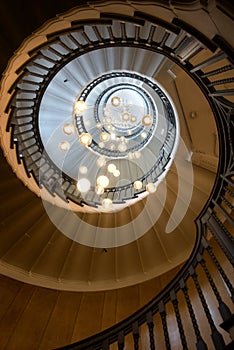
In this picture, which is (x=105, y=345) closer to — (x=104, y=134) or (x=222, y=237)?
(x=222, y=237)

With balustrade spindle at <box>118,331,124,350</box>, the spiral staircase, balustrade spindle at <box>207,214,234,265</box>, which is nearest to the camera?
balustrade spindle at <box>207,214,234,265</box>

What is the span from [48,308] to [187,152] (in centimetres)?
397

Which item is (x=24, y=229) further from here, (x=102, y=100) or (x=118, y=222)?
(x=102, y=100)

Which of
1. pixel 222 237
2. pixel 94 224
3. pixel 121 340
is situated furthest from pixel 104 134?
pixel 121 340

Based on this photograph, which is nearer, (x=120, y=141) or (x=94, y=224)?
(x=94, y=224)

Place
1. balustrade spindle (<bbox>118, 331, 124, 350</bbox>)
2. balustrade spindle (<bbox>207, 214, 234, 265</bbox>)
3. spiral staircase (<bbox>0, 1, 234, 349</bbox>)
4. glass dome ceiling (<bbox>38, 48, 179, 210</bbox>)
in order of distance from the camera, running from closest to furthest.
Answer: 1. balustrade spindle (<bbox>207, 214, 234, 265</bbox>)
2. balustrade spindle (<bbox>118, 331, 124, 350</bbox>)
3. spiral staircase (<bbox>0, 1, 234, 349</bbox>)
4. glass dome ceiling (<bbox>38, 48, 179, 210</bbox>)

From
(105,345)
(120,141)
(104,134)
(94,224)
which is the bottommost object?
(94,224)

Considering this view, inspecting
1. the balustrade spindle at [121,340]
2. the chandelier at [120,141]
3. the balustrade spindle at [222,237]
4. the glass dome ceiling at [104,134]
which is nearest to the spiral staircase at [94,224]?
the glass dome ceiling at [104,134]

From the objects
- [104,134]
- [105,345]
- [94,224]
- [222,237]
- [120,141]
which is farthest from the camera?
[120,141]

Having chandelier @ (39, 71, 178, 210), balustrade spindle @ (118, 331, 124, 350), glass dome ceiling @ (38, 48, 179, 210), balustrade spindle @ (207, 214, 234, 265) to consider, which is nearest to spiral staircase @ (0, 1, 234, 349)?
glass dome ceiling @ (38, 48, 179, 210)

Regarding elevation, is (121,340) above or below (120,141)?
below

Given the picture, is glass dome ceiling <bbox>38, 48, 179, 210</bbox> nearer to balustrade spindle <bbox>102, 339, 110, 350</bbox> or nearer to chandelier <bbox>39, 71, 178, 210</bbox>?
chandelier <bbox>39, 71, 178, 210</bbox>

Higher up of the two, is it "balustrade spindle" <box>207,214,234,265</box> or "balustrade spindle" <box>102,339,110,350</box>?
"balustrade spindle" <box>207,214,234,265</box>

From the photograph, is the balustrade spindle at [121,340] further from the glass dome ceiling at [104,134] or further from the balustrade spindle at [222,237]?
the glass dome ceiling at [104,134]
